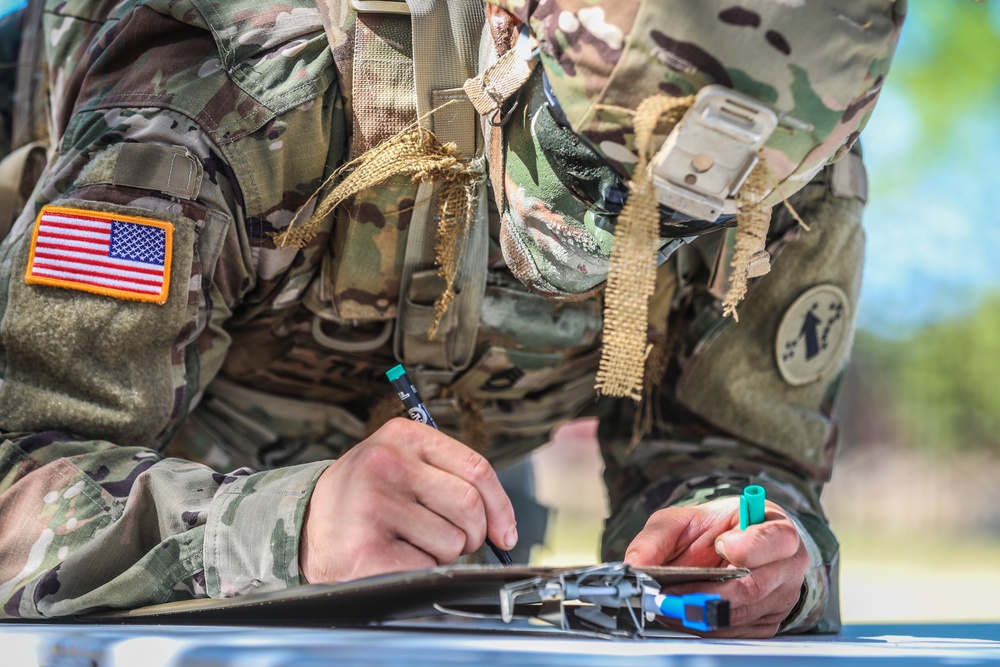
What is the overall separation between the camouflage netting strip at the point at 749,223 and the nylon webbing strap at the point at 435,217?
0.38m

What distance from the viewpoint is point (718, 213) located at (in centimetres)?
106

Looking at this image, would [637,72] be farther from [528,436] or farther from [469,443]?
[528,436]

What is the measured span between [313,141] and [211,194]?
0.15 metres

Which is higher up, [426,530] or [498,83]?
[498,83]

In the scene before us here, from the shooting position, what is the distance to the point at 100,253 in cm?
125

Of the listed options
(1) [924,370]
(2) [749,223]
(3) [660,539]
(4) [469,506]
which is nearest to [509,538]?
(4) [469,506]

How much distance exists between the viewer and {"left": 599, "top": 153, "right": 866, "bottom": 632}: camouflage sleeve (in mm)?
1653

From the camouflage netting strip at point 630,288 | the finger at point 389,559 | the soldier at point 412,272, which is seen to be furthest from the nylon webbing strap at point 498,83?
the finger at point 389,559

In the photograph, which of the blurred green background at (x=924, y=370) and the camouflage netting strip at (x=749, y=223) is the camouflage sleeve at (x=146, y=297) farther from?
the blurred green background at (x=924, y=370)

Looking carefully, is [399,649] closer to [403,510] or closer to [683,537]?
[403,510]

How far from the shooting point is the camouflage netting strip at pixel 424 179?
51.8 inches

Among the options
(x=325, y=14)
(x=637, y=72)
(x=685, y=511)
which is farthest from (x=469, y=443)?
(x=637, y=72)

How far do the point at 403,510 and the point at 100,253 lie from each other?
498mm

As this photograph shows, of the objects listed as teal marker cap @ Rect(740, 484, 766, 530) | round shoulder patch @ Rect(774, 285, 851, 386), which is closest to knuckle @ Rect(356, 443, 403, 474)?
teal marker cap @ Rect(740, 484, 766, 530)
